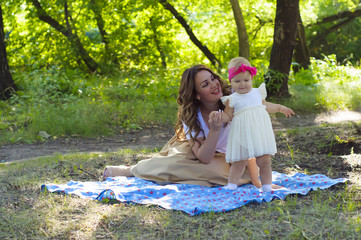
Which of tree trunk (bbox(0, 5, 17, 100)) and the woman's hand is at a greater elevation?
tree trunk (bbox(0, 5, 17, 100))

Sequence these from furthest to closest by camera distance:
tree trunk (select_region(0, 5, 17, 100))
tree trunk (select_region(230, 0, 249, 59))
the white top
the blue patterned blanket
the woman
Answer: tree trunk (select_region(230, 0, 249, 59)) → tree trunk (select_region(0, 5, 17, 100)) → the white top → the woman → the blue patterned blanket

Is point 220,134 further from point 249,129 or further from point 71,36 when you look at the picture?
point 71,36

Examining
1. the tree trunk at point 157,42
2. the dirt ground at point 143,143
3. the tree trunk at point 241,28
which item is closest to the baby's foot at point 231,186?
the dirt ground at point 143,143

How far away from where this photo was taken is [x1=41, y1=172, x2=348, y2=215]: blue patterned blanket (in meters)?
3.28

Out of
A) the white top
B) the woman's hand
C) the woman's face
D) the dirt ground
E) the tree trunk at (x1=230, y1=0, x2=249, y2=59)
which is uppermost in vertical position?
the tree trunk at (x1=230, y1=0, x2=249, y2=59)

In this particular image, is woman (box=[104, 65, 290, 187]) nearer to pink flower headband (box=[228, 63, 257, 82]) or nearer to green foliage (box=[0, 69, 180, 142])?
pink flower headband (box=[228, 63, 257, 82])

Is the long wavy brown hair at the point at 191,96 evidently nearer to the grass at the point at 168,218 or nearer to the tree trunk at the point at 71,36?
the grass at the point at 168,218

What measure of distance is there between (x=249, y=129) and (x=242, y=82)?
0.37m

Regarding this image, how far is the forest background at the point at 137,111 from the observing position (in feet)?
9.54

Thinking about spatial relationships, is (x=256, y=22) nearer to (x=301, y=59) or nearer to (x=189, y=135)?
(x=301, y=59)

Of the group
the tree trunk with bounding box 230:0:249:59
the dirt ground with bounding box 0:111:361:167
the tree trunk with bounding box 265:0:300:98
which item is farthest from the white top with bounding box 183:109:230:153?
the tree trunk with bounding box 230:0:249:59

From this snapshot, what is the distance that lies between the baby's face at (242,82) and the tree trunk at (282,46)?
526cm

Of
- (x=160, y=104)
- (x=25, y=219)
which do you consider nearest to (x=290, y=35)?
(x=160, y=104)

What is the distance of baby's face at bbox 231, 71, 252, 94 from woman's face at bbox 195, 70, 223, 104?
267 millimetres
